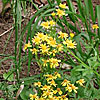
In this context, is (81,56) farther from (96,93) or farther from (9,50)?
(9,50)

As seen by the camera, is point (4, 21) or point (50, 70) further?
point (4, 21)

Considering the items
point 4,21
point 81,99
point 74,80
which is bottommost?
point 81,99

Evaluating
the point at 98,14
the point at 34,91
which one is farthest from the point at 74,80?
the point at 98,14

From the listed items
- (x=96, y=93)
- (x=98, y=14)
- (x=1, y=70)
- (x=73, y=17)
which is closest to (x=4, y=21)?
(x=1, y=70)

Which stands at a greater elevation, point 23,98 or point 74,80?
point 74,80

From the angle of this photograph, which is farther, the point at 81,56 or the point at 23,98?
the point at 81,56

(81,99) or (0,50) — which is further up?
(0,50)

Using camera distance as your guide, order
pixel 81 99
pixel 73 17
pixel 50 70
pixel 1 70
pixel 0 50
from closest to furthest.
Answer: pixel 50 70, pixel 81 99, pixel 73 17, pixel 1 70, pixel 0 50

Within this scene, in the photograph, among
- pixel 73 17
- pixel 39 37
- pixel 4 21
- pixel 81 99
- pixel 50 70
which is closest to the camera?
pixel 39 37

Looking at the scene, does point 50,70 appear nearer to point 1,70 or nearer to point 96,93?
point 96,93
